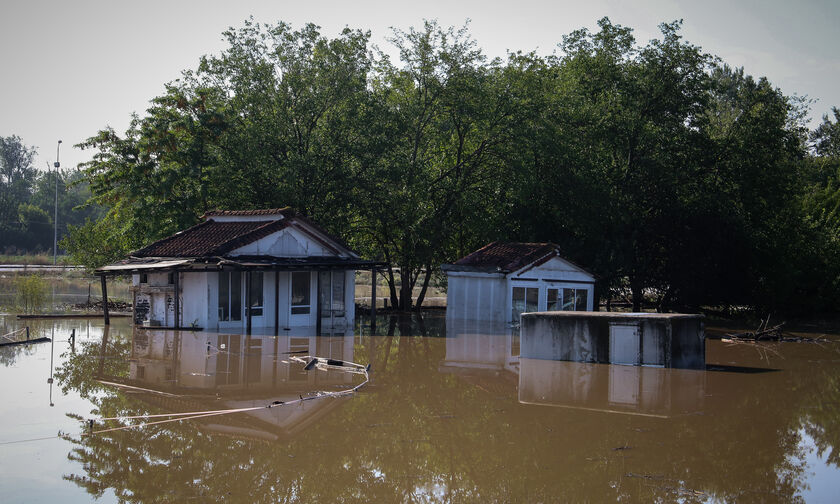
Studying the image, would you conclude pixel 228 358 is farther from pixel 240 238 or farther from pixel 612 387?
pixel 612 387

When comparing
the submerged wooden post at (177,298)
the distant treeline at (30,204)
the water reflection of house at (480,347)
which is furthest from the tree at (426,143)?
the distant treeline at (30,204)

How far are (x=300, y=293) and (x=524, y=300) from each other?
9.43 meters

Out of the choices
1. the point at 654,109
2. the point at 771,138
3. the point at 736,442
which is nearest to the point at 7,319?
the point at 736,442

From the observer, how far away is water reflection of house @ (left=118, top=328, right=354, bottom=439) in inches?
578

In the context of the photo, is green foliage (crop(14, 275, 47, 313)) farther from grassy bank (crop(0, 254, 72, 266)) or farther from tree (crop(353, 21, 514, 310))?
grassy bank (crop(0, 254, 72, 266))

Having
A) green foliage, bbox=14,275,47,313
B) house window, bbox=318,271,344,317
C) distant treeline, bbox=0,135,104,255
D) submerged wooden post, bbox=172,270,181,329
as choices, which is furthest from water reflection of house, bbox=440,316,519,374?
distant treeline, bbox=0,135,104,255

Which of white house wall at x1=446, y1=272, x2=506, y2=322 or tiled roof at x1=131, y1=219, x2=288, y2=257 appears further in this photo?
white house wall at x1=446, y1=272, x2=506, y2=322

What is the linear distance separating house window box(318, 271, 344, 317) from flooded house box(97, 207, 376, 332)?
40mm

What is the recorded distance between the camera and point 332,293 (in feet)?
103

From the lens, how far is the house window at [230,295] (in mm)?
28469

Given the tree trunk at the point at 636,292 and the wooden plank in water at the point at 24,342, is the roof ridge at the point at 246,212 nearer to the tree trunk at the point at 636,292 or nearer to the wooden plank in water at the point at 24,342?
the wooden plank in water at the point at 24,342

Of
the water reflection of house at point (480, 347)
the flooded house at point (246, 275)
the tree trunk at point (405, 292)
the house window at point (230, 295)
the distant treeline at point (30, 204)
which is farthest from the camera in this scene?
the distant treeline at point (30, 204)

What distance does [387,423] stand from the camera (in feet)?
48.3

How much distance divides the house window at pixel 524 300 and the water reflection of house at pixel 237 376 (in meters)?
8.59
